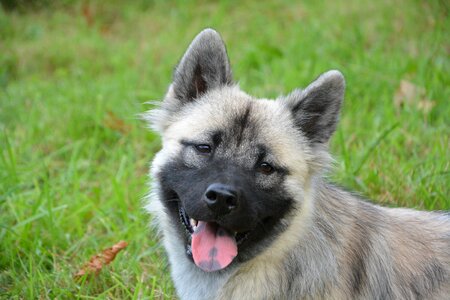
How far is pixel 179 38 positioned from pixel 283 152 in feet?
17.9

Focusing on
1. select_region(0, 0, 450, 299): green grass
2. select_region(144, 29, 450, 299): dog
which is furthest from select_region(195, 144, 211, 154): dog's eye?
select_region(0, 0, 450, 299): green grass

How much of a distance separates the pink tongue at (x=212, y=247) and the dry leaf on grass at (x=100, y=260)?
104cm

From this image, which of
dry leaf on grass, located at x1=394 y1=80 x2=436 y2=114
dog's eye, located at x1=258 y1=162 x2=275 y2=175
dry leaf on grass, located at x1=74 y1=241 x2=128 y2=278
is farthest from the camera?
dry leaf on grass, located at x1=394 y1=80 x2=436 y2=114

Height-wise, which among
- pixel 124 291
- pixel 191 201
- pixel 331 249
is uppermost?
pixel 191 201

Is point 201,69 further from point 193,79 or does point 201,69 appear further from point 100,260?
point 100,260

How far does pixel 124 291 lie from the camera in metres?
3.93

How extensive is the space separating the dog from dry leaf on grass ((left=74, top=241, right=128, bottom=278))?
0.67m

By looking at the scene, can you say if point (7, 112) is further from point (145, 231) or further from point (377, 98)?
point (377, 98)

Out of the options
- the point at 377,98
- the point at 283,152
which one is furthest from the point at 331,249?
the point at 377,98

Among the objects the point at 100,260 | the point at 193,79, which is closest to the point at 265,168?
the point at 193,79

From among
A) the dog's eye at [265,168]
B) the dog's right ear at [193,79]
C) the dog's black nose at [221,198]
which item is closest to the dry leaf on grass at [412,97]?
the dog's right ear at [193,79]

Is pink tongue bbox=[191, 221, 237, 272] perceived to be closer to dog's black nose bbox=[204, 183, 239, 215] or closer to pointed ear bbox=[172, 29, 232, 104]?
dog's black nose bbox=[204, 183, 239, 215]

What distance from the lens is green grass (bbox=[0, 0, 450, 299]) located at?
4324mm

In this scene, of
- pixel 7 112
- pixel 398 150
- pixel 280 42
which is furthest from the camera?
pixel 280 42
